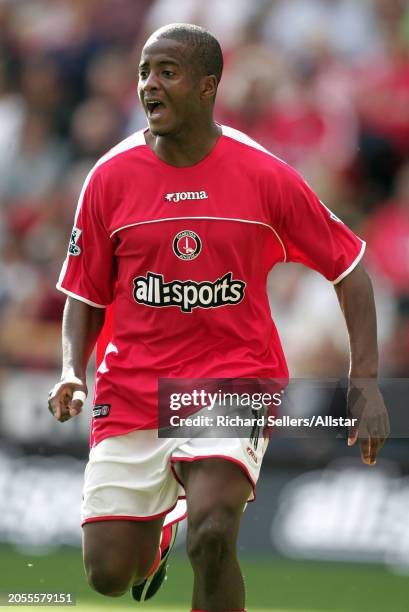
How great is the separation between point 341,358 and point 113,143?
3029mm

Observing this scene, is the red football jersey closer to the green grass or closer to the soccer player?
the soccer player

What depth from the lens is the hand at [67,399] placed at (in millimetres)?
4980

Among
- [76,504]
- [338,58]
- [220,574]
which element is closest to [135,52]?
[338,58]

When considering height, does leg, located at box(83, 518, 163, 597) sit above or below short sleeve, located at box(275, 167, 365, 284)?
below

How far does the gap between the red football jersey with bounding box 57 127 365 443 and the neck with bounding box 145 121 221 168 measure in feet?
0.10

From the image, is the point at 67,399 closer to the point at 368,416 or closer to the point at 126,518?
the point at 126,518

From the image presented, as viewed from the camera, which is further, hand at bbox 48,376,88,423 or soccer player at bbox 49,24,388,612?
soccer player at bbox 49,24,388,612

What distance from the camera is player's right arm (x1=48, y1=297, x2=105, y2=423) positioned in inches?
197

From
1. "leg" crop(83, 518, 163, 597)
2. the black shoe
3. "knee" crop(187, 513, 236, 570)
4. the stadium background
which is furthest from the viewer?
the stadium background

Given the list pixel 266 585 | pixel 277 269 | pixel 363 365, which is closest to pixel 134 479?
pixel 363 365

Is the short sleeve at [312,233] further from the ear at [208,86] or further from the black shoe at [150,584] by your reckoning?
the black shoe at [150,584]

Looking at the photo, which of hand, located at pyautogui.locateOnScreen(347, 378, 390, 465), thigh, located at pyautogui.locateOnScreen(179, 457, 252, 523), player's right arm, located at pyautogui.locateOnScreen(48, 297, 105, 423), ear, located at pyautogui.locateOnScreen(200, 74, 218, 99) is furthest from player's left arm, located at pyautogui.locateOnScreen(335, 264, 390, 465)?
player's right arm, located at pyautogui.locateOnScreen(48, 297, 105, 423)

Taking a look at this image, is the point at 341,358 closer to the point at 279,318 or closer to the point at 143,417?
the point at 279,318

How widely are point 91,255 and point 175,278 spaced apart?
45cm
